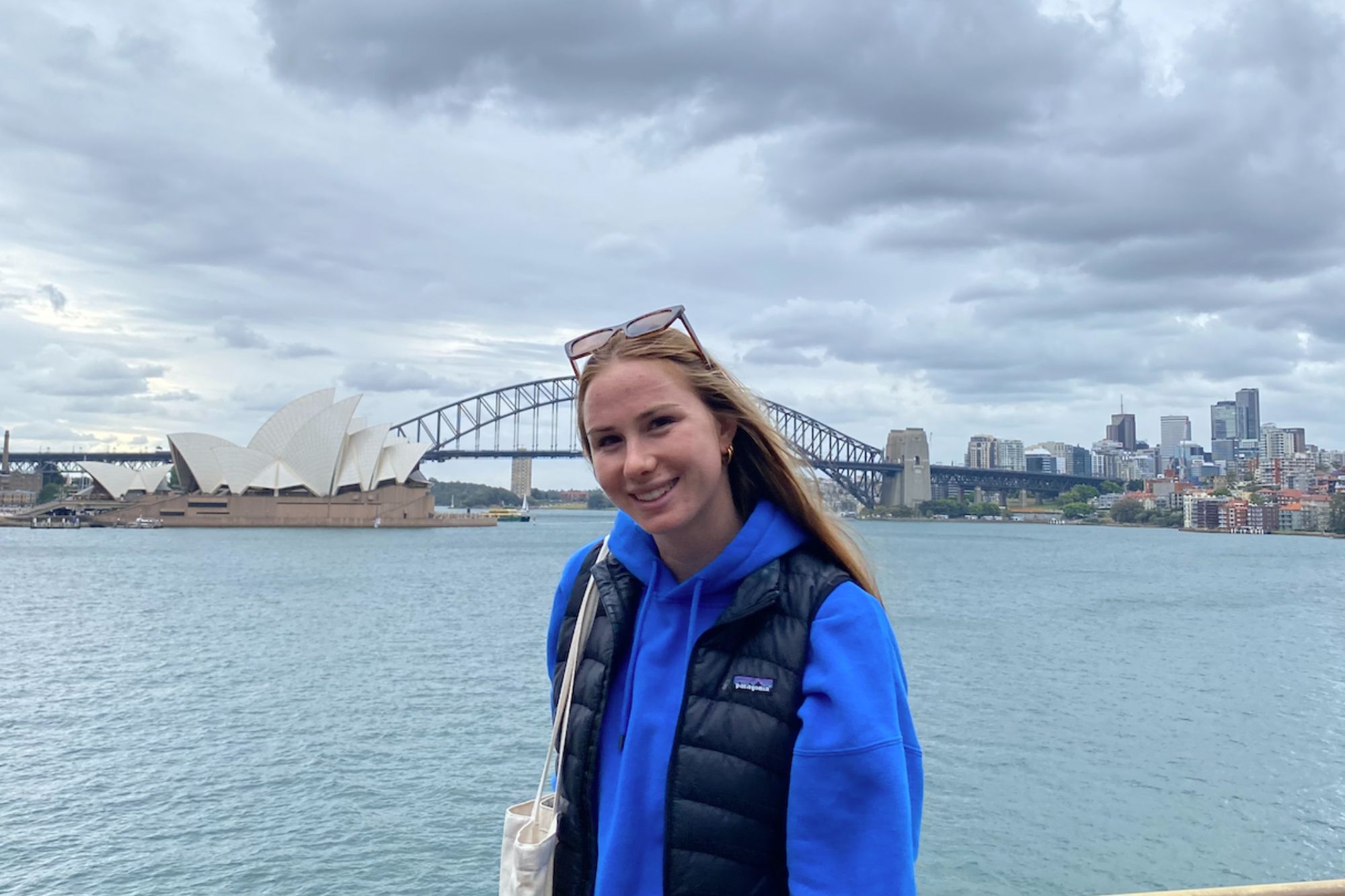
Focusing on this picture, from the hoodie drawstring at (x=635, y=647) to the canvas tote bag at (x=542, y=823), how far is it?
0.22ft

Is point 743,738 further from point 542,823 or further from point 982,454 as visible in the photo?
point 982,454

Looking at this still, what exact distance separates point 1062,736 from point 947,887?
4365 millimetres

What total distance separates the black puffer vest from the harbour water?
12.6 inches

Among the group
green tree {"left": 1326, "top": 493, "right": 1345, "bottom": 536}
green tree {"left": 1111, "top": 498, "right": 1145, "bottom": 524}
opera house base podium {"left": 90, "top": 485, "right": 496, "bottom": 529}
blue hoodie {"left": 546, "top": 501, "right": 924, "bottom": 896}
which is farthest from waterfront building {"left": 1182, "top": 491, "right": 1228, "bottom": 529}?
blue hoodie {"left": 546, "top": 501, "right": 924, "bottom": 896}

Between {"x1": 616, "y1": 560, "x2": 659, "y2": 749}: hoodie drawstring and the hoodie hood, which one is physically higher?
the hoodie hood

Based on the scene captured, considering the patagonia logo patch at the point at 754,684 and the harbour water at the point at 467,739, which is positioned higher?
the patagonia logo patch at the point at 754,684

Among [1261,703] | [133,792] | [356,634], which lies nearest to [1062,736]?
[1261,703]

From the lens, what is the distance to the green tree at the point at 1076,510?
92688 millimetres

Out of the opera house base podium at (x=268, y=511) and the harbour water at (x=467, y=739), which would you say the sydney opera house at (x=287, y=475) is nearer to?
the opera house base podium at (x=268, y=511)

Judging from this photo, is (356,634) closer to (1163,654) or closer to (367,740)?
(367,740)

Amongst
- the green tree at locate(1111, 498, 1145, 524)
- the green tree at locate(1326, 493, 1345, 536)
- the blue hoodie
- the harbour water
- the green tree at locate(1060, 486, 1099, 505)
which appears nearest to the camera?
the blue hoodie

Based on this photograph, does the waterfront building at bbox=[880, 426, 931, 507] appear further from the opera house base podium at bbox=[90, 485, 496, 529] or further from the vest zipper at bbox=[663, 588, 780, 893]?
the vest zipper at bbox=[663, 588, 780, 893]

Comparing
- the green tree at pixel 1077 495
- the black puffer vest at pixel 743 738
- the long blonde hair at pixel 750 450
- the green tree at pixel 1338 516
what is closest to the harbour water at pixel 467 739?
the long blonde hair at pixel 750 450

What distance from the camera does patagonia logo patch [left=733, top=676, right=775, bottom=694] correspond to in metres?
1.05
